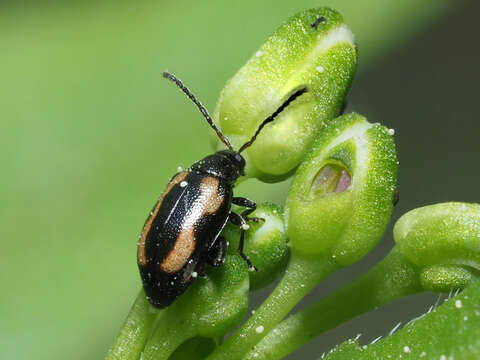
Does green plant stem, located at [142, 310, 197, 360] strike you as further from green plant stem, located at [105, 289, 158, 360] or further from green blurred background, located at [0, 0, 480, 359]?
green blurred background, located at [0, 0, 480, 359]

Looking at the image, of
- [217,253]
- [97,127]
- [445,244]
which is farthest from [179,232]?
[97,127]

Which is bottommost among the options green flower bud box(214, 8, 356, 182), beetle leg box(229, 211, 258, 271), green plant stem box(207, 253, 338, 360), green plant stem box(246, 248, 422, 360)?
green plant stem box(246, 248, 422, 360)

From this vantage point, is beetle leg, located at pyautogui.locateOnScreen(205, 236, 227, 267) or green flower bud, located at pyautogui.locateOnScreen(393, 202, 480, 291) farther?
beetle leg, located at pyautogui.locateOnScreen(205, 236, 227, 267)

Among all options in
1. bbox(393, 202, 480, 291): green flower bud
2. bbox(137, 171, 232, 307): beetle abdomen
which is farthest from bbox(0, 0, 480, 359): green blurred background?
bbox(393, 202, 480, 291): green flower bud

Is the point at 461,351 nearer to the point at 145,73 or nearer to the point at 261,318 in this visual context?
the point at 261,318

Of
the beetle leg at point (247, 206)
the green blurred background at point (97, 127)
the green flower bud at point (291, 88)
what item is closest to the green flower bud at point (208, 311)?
the beetle leg at point (247, 206)

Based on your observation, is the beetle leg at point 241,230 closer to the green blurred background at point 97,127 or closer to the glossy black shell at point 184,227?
the glossy black shell at point 184,227

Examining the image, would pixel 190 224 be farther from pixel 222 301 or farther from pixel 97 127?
pixel 97 127
